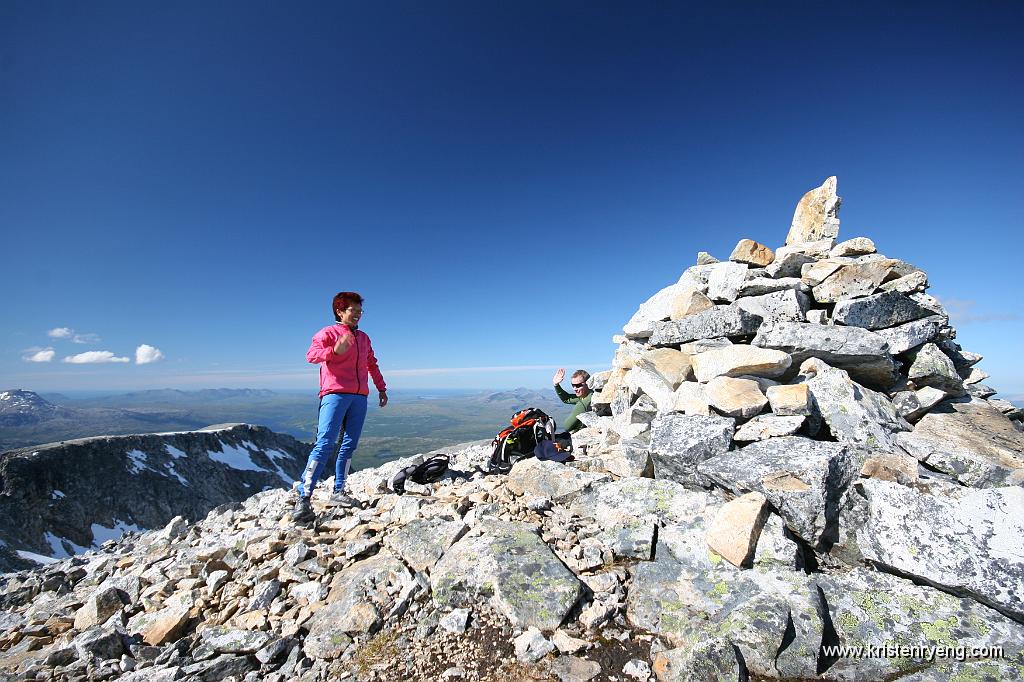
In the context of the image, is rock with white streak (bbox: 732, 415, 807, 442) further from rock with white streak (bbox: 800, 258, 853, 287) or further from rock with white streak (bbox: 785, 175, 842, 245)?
rock with white streak (bbox: 785, 175, 842, 245)

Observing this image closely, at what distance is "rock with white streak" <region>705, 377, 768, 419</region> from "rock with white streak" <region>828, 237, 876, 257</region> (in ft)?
20.7

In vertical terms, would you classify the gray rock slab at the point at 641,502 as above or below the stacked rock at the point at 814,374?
below

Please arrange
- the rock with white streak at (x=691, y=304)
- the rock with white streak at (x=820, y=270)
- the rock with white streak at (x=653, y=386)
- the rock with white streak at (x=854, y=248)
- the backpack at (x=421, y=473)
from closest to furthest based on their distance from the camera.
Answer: the backpack at (x=421, y=473) < the rock with white streak at (x=653, y=386) < the rock with white streak at (x=820, y=270) < the rock with white streak at (x=854, y=248) < the rock with white streak at (x=691, y=304)

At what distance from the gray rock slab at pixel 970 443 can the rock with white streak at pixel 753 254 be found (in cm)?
525

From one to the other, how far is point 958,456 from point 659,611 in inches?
238

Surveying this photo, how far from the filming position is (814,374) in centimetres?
823

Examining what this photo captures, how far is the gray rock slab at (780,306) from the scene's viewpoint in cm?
946

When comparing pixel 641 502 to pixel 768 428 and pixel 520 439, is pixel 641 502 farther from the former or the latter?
pixel 520 439

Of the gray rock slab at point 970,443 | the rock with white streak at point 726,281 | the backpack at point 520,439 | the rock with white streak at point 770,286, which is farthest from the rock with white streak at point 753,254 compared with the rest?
the backpack at point 520,439

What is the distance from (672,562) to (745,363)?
477cm

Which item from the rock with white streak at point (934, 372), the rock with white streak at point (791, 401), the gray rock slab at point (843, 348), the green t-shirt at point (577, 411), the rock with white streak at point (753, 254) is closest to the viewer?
the rock with white streak at point (791, 401)

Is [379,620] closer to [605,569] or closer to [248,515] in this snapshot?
[605,569]

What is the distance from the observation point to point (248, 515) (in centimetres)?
843

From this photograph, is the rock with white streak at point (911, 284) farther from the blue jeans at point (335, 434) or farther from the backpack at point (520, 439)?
the blue jeans at point (335, 434)
